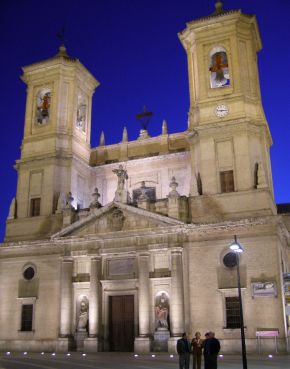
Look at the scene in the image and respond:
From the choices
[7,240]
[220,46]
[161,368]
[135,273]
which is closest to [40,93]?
[7,240]

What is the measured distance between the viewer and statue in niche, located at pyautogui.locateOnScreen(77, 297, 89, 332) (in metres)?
30.4

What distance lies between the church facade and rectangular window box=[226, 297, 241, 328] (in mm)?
57

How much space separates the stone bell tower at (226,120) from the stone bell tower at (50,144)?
9267 mm

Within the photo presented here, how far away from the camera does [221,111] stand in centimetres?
3225

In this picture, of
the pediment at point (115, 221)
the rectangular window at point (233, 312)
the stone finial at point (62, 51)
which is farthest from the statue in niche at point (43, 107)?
the rectangular window at point (233, 312)

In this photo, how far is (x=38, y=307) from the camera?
1265 inches

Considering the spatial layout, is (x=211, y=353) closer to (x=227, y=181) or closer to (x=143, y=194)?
(x=227, y=181)

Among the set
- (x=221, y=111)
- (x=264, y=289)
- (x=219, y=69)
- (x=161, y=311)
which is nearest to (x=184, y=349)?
(x=264, y=289)

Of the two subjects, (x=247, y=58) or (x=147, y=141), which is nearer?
(x=247, y=58)

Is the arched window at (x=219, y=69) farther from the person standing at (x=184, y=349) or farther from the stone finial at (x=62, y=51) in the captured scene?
the person standing at (x=184, y=349)

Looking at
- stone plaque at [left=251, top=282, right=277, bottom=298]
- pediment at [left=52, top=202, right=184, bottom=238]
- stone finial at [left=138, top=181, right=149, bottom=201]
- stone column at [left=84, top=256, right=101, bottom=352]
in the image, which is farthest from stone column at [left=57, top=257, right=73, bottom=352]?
stone plaque at [left=251, top=282, right=277, bottom=298]

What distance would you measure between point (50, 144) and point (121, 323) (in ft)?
47.1

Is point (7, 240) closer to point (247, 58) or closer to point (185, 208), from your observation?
point (185, 208)

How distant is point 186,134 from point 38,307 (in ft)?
50.9
